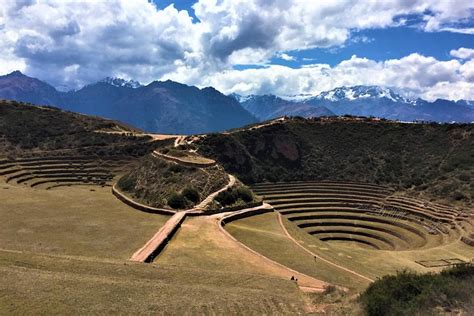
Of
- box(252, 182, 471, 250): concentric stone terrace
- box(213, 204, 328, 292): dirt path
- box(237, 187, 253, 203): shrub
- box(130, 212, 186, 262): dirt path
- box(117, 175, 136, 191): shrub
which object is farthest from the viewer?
box(117, 175, 136, 191): shrub

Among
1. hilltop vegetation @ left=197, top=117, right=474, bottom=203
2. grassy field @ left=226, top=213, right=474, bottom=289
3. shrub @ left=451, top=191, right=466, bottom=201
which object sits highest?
hilltop vegetation @ left=197, top=117, right=474, bottom=203

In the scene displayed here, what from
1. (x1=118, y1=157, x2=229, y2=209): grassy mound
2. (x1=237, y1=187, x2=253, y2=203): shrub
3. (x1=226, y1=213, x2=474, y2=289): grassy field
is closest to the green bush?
(x1=237, y1=187, x2=253, y2=203): shrub

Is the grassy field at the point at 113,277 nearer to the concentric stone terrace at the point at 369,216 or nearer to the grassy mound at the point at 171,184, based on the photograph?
the grassy mound at the point at 171,184

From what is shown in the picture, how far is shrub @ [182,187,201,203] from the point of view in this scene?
5331 cm

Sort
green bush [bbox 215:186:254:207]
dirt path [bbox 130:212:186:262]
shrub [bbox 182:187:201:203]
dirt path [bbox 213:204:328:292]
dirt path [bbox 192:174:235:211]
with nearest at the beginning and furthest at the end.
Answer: dirt path [bbox 213:204:328:292], dirt path [bbox 130:212:186:262], dirt path [bbox 192:174:235:211], shrub [bbox 182:187:201:203], green bush [bbox 215:186:254:207]

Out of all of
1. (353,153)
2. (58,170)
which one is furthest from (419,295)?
(353,153)

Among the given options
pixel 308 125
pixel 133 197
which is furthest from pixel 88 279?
pixel 308 125

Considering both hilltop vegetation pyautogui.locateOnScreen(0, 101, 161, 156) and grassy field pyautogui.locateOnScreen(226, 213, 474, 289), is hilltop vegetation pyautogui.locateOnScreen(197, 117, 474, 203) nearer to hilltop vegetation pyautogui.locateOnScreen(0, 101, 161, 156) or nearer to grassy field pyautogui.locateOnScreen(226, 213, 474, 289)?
hilltop vegetation pyautogui.locateOnScreen(0, 101, 161, 156)

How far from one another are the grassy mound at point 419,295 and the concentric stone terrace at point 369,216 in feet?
121

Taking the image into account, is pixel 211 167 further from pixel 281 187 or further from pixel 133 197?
pixel 281 187

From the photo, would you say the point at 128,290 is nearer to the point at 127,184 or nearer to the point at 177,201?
the point at 177,201

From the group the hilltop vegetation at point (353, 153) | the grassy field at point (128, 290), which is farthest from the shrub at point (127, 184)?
the grassy field at point (128, 290)

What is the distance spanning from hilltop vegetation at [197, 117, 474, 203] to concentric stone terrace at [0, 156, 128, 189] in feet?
67.6

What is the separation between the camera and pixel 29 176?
74.2m
